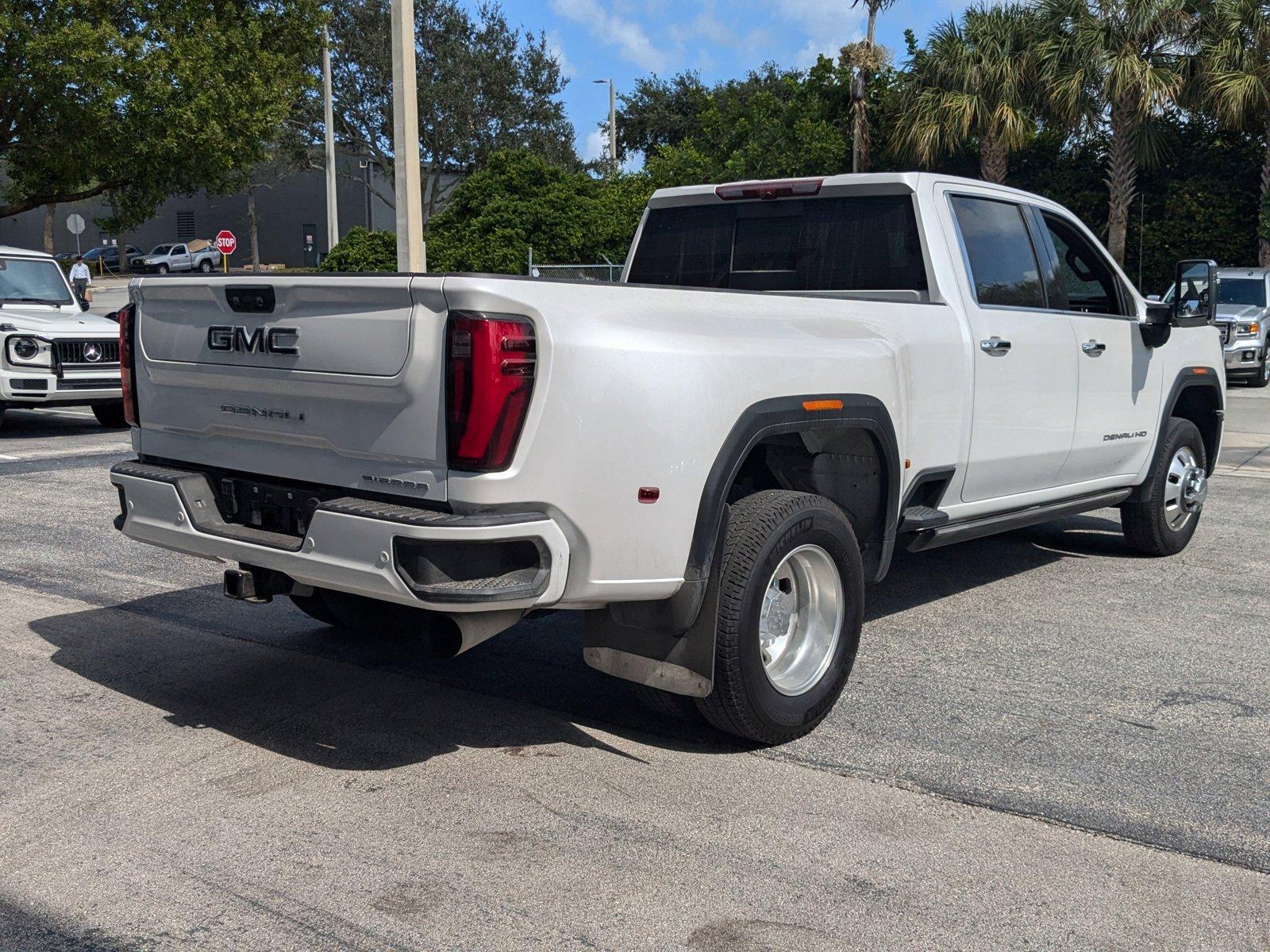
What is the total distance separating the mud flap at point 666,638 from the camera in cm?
400

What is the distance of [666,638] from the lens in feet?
13.4

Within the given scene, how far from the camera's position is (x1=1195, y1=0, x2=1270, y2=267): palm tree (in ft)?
78.2

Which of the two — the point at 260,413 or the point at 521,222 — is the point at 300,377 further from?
the point at 521,222

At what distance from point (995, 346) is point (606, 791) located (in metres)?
2.72

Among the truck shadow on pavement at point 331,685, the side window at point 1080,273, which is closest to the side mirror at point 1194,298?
the side window at point 1080,273

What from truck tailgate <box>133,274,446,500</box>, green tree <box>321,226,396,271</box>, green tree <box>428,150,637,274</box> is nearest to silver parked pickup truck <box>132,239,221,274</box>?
green tree <box>321,226,396,271</box>

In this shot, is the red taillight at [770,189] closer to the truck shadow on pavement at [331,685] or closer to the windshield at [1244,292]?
the truck shadow on pavement at [331,685]

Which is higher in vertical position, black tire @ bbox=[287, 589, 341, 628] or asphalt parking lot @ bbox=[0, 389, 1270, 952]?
black tire @ bbox=[287, 589, 341, 628]

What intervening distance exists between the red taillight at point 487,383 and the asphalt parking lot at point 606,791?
1.12 metres

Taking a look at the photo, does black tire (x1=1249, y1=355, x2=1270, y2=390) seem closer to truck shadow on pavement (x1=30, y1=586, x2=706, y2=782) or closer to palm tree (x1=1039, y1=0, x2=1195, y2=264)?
palm tree (x1=1039, y1=0, x2=1195, y2=264)

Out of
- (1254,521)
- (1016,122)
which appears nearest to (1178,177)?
(1016,122)

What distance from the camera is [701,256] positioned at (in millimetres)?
6258

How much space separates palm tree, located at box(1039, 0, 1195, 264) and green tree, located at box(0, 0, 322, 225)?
14.2 meters

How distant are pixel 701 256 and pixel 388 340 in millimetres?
2835
